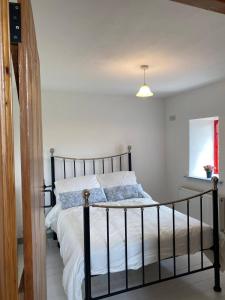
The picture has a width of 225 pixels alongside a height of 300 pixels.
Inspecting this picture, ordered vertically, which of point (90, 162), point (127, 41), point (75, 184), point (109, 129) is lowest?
point (75, 184)

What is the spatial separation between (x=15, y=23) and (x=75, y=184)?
115 inches

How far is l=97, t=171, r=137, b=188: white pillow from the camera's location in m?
3.63

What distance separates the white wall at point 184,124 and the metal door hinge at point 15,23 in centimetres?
316

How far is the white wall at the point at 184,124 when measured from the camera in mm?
3332

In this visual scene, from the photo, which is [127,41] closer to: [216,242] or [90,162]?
Result: [216,242]

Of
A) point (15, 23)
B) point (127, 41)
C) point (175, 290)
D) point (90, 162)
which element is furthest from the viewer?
point (90, 162)

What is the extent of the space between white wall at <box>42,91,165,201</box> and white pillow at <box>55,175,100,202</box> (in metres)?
0.41

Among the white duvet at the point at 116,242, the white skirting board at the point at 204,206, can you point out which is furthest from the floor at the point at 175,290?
the white skirting board at the point at 204,206

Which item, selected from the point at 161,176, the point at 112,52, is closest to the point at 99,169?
the point at 161,176

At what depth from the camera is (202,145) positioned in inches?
159

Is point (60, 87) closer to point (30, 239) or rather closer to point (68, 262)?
point (68, 262)

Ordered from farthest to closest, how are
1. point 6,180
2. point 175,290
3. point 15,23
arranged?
point 175,290 < point 15,23 < point 6,180

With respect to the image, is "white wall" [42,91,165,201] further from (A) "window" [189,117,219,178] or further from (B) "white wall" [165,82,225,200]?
(A) "window" [189,117,219,178]

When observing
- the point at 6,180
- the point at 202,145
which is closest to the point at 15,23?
the point at 6,180
